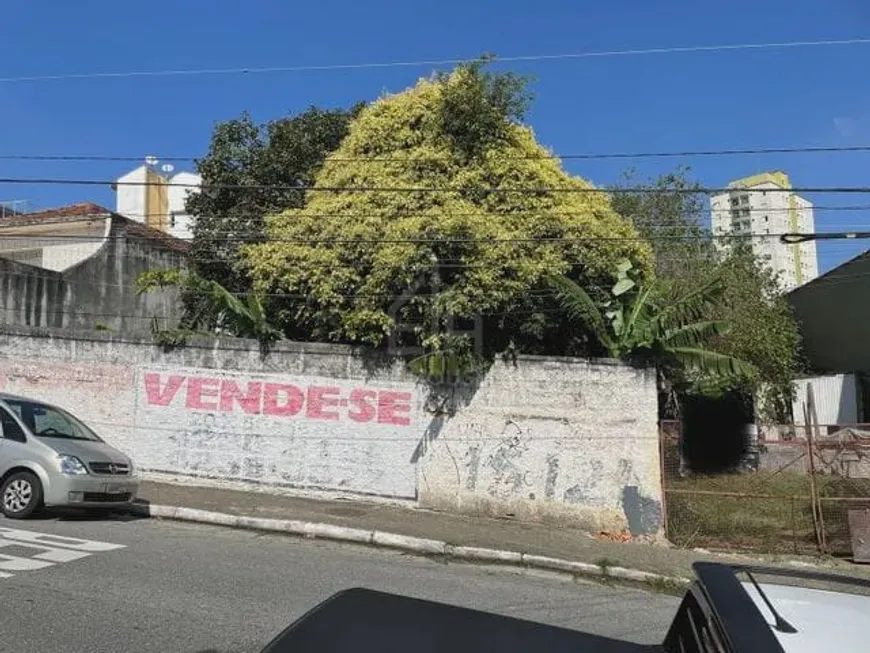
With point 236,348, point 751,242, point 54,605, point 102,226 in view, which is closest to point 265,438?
point 236,348

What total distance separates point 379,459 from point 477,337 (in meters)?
2.64

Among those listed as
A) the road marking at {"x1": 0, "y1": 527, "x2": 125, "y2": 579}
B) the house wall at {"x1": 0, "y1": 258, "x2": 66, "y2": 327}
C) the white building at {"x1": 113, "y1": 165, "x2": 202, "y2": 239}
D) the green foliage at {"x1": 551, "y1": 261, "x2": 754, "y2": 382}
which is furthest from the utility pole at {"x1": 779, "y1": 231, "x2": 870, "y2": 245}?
the white building at {"x1": 113, "y1": 165, "x2": 202, "y2": 239}

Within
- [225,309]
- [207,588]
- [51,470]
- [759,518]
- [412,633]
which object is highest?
[225,309]

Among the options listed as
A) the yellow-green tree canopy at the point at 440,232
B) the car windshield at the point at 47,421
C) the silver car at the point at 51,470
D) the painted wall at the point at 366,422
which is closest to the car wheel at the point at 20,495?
the silver car at the point at 51,470

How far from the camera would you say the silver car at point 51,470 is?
33.6 ft

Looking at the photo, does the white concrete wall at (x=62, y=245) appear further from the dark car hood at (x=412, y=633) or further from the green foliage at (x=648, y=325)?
the dark car hood at (x=412, y=633)

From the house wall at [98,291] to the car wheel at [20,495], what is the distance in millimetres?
8153

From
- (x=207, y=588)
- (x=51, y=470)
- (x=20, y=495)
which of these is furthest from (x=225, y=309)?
(x=207, y=588)

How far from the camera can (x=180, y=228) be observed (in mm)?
34344

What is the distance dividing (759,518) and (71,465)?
1091 cm

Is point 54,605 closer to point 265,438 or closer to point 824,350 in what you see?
point 265,438

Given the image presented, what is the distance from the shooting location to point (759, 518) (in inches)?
529

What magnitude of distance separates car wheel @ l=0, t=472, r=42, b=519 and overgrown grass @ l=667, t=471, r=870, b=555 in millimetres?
8998

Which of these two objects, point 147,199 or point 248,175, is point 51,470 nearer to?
point 248,175
